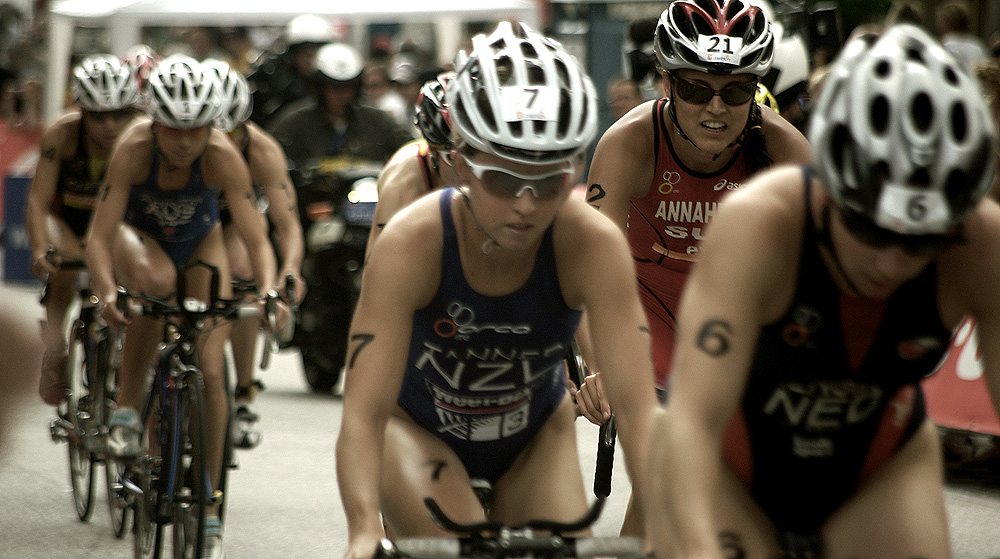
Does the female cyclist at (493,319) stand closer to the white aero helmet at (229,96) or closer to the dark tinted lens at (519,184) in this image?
the dark tinted lens at (519,184)

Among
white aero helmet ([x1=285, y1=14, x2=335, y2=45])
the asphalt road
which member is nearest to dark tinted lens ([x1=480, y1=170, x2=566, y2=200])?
the asphalt road

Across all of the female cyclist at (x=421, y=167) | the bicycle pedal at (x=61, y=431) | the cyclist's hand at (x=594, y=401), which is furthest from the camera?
the bicycle pedal at (x=61, y=431)

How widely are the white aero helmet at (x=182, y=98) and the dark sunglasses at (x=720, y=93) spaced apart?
9.47 ft

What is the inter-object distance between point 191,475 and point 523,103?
11.1ft

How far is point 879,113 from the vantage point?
8.18 feet

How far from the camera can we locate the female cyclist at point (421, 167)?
5.50 meters

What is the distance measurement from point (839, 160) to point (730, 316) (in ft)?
1.17

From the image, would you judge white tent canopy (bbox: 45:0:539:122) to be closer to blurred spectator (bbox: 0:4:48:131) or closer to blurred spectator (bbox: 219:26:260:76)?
blurred spectator (bbox: 219:26:260:76)

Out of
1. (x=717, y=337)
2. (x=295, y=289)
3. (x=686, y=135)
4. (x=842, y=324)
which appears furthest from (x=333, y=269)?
(x=717, y=337)

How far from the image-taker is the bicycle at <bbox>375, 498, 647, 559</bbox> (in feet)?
9.36

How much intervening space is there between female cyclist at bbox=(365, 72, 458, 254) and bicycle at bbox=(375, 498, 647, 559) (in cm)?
264

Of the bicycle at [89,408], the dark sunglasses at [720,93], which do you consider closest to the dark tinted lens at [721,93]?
the dark sunglasses at [720,93]

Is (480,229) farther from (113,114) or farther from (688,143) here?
(113,114)

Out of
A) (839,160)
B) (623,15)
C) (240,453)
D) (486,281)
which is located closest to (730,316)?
(839,160)
